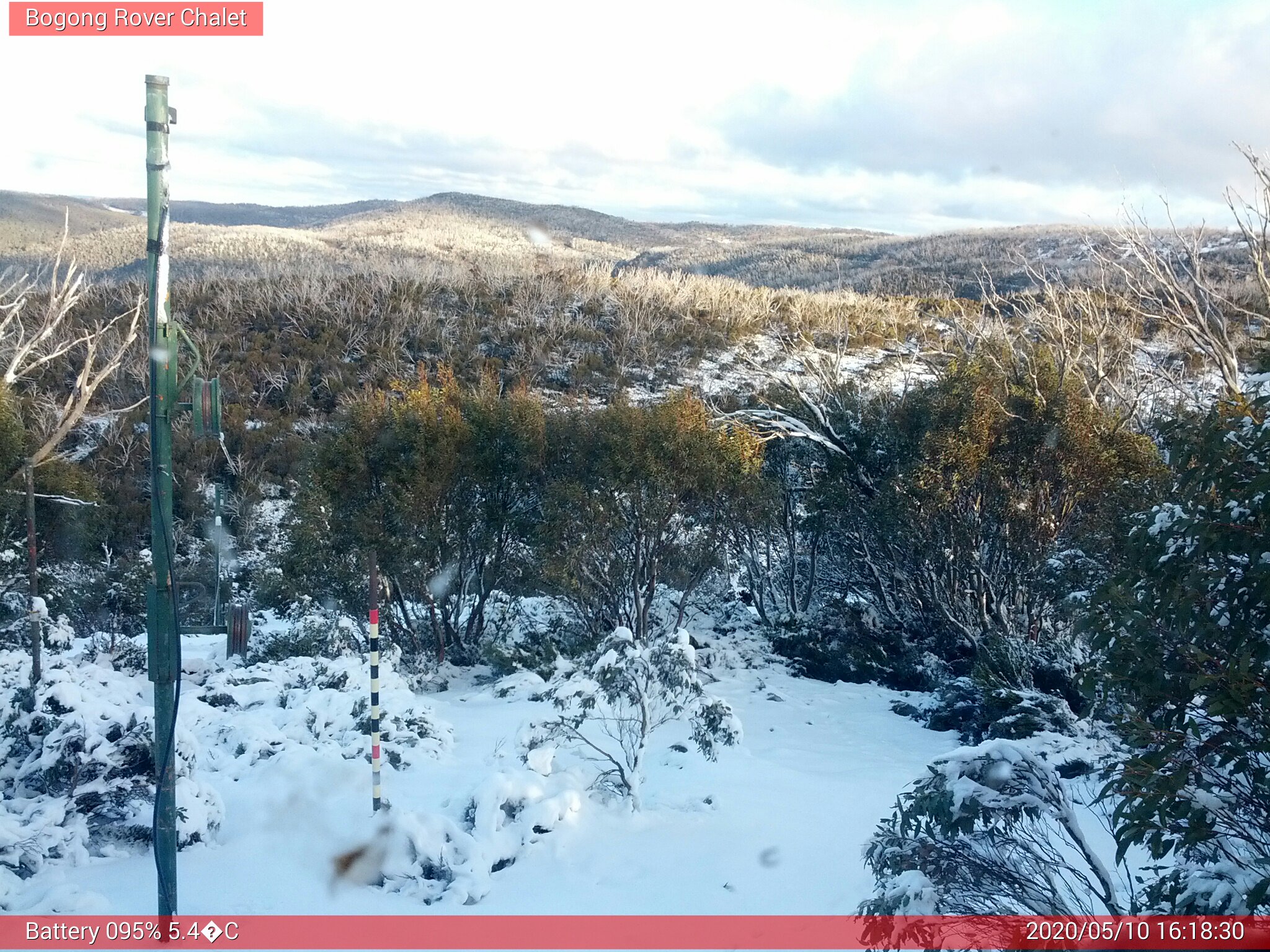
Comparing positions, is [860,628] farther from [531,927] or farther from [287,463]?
[287,463]

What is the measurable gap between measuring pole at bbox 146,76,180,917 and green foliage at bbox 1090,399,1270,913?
3.85m

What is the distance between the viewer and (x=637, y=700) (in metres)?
6.20

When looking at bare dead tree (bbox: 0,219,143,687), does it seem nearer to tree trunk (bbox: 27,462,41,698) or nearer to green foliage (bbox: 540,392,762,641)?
tree trunk (bbox: 27,462,41,698)

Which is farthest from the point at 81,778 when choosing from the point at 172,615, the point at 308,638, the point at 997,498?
the point at 997,498

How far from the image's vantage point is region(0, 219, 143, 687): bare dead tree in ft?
27.1

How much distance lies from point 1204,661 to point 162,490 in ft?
13.7

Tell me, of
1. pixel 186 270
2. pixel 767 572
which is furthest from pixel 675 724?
pixel 186 270

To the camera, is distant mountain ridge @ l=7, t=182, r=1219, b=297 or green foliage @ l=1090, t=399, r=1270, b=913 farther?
distant mountain ridge @ l=7, t=182, r=1219, b=297

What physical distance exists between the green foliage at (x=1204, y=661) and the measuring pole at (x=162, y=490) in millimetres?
3846

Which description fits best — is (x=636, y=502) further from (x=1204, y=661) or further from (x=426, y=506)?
(x=1204, y=661)

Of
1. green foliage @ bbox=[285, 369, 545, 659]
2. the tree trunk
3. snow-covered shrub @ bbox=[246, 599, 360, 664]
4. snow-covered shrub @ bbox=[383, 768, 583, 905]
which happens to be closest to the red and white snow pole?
snow-covered shrub @ bbox=[383, 768, 583, 905]

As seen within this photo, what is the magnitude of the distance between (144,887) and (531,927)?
83.5 inches

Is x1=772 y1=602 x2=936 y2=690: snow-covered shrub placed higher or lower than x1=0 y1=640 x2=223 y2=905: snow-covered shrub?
lower

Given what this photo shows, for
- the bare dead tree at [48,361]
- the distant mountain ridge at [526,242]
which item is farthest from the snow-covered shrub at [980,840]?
the distant mountain ridge at [526,242]
